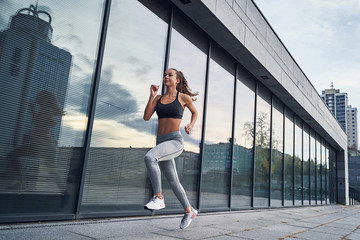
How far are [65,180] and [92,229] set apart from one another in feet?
2.50

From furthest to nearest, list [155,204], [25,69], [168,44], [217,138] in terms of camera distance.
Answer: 1. [217,138]
2. [168,44]
3. [25,69]
4. [155,204]

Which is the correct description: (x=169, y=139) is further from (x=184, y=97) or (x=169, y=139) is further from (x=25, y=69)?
(x=25, y=69)

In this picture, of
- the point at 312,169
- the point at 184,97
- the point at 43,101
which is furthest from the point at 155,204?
the point at 312,169

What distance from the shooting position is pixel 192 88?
580 cm

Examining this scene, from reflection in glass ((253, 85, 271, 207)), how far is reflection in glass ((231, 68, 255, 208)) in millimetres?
432

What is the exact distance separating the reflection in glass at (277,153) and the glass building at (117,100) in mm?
1327

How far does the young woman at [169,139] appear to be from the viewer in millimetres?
2854

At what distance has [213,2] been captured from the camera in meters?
5.52

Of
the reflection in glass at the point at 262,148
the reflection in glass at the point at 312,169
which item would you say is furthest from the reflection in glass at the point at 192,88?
the reflection in glass at the point at 312,169

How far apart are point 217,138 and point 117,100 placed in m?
3.09

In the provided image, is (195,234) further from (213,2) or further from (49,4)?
(213,2)

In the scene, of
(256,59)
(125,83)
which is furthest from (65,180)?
(256,59)

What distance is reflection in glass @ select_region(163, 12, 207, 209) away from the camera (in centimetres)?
534

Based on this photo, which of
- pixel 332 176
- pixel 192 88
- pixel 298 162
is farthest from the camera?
pixel 332 176
